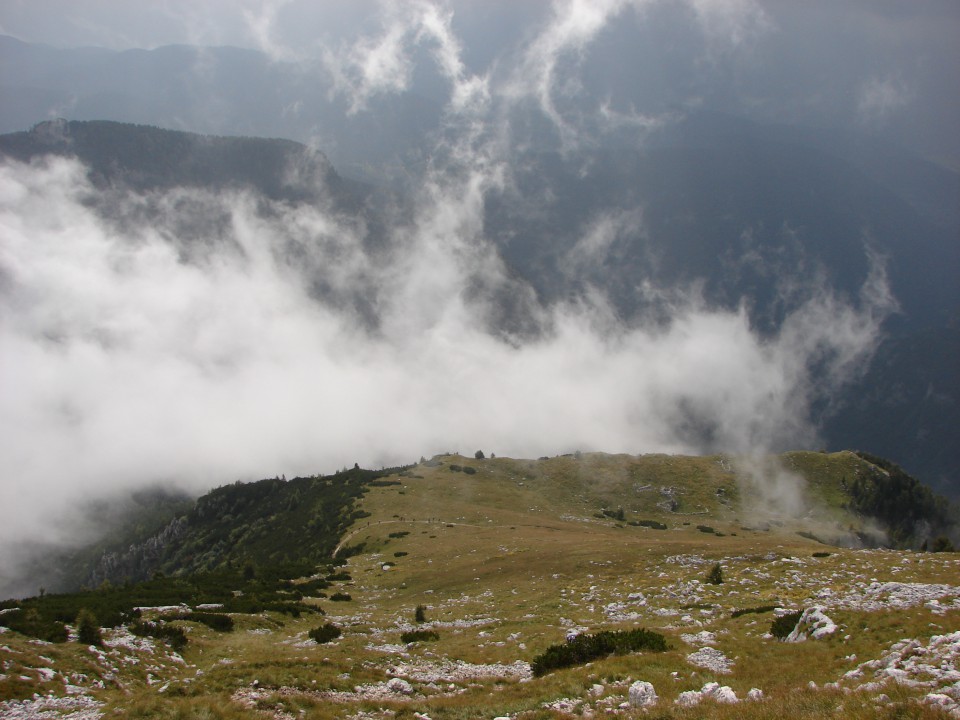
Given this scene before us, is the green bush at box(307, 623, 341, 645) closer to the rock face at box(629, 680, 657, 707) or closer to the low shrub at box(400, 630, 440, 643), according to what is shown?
the low shrub at box(400, 630, 440, 643)

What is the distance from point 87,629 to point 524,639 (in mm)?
18730

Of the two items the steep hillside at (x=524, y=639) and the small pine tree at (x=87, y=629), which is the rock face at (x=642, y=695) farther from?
the small pine tree at (x=87, y=629)

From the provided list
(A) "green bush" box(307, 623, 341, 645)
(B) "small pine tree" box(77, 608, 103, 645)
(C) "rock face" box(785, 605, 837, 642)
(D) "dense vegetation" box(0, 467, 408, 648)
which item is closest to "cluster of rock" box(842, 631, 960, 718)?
(C) "rock face" box(785, 605, 837, 642)

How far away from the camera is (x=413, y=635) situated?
27078mm

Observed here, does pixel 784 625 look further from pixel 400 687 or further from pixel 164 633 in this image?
pixel 164 633

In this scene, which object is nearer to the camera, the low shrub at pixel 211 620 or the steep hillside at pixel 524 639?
the steep hillside at pixel 524 639

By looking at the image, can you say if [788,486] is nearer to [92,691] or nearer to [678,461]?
[678,461]

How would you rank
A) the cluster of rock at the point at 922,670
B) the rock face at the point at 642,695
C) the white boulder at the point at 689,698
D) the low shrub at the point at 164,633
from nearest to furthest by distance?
the cluster of rock at the point at 922,670
the white boulder at the point at 689,698
the rock face at the point at 642,695
the low shrub at the point at 164,633

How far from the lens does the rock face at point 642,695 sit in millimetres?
13336

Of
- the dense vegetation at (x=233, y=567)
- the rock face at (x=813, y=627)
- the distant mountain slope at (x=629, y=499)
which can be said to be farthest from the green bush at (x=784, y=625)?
the distant mountain slope at (x=629, y=499)

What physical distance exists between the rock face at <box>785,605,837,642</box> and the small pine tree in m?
27.0

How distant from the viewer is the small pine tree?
20594 mm

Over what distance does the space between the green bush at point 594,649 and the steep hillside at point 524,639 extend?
0.26 ft

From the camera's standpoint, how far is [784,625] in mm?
20906
